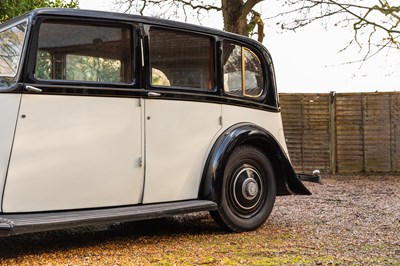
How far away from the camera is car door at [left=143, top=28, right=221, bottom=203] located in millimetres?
4754

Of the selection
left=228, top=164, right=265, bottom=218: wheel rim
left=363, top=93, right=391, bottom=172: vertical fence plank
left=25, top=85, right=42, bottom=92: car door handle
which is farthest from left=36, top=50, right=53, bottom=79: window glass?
left=363, top=93, right=391, bottom=172: vertical fence plank

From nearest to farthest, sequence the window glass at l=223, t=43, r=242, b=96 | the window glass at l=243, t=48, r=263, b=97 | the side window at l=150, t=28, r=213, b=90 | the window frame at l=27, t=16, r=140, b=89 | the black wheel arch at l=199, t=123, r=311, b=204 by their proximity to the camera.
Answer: the window frame at l=27, t=16, r=140, b=89
the side window at l=150, t=28, r=213, b=90
the black wheel arch at l=199, t=123, r=311, b=204
the window glass at l=223, t=43, r=242, b=96
the window glass at l=243, t=48, r=263, b=97

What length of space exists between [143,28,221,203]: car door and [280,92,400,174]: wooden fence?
799 cm

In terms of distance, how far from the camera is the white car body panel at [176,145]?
4.73 metres

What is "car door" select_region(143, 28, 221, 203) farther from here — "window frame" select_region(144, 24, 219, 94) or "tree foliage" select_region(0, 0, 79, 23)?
"tree foliage" select_region(0, 0, 79, 23)

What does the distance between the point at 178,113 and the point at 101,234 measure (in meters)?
1.49

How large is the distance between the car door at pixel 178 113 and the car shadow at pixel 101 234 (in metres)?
0.61

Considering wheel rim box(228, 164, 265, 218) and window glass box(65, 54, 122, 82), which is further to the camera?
wheel rim box(228, 164, 265, 218)

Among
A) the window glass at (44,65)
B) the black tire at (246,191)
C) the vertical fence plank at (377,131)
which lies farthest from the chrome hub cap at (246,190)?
the vertical fence plank at (377,131)

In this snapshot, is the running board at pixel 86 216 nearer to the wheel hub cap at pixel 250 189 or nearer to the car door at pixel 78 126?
the car door at pixel 78 126

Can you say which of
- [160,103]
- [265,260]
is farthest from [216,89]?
[265,260]

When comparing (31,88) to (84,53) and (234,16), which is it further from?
(234,16)

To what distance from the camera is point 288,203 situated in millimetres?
7996

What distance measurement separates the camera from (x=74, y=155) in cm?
428
